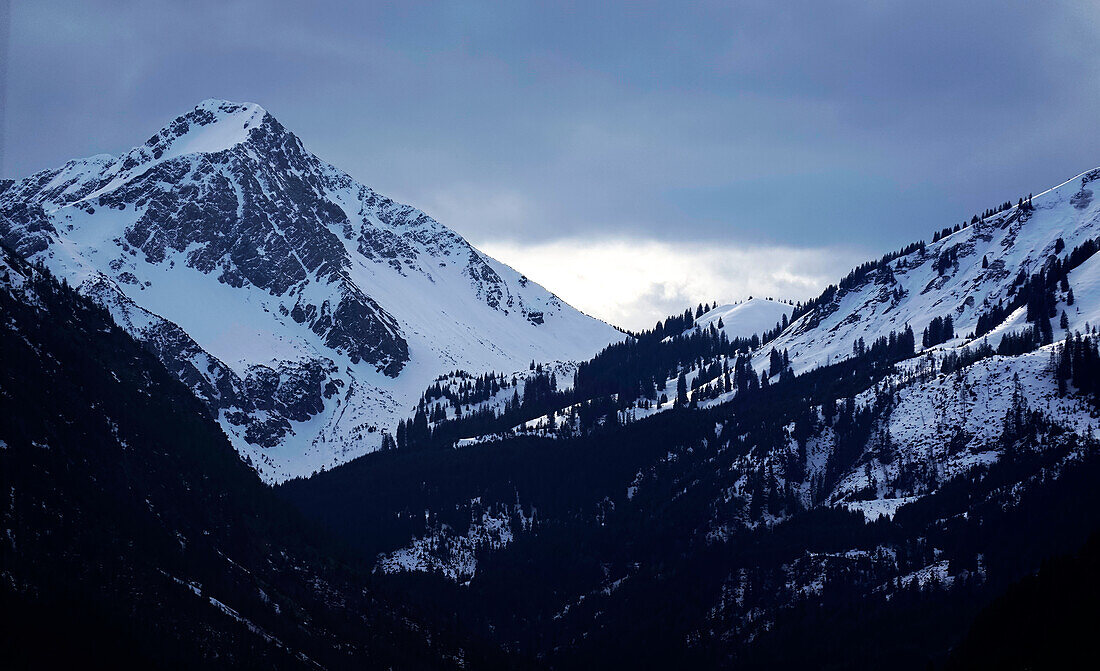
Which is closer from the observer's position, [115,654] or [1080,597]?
[115,654]

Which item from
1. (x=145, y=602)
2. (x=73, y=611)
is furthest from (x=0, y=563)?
(x=145, y=602)

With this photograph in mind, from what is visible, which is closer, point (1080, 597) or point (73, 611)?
point (73, 611)

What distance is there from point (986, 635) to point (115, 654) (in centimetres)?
11260

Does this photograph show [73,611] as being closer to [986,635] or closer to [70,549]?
[70,549]

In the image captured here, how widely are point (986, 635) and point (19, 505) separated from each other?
129903 millimetres

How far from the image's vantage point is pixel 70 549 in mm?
197500

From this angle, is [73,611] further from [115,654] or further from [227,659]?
[227,659]

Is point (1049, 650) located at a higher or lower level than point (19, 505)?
lower

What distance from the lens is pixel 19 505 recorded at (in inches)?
7776

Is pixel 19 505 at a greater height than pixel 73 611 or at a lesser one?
greater

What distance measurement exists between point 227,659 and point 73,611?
24050 mm

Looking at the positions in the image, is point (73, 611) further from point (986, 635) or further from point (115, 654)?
point (986, 635)

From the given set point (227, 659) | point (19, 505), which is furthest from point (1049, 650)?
point (19, 505)

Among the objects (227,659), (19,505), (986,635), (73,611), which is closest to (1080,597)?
(986,635)
